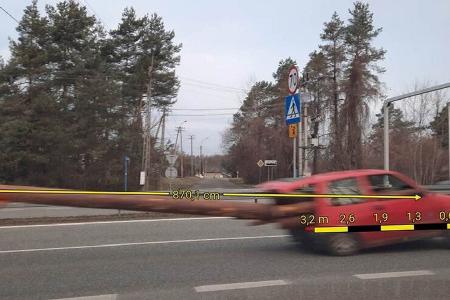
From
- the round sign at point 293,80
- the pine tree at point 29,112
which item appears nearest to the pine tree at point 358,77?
the pine tree at point 29,112

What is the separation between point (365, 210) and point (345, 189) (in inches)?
17.9

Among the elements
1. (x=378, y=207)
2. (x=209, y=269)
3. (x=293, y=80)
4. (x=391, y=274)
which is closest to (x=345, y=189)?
(x=378, y=207)

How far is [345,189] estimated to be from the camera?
816cm

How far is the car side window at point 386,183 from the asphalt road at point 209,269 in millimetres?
1141

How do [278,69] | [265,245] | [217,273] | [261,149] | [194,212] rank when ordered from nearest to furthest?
[194,212] → [217,273] → [265,245] → [261,149] → [278,69]

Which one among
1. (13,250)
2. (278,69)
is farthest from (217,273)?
(278,69)

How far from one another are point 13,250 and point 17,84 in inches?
1298

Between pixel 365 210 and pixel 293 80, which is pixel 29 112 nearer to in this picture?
pixel 293 80

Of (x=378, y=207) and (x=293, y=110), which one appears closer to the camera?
(x=378, y=207)

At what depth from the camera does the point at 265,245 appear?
9.90m

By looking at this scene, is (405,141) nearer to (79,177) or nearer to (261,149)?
(261,149)

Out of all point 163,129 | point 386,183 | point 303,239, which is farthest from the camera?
point 163,129

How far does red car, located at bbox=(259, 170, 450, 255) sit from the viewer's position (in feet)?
26.1

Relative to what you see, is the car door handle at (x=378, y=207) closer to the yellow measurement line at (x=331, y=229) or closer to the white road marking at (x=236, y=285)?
the yellow measurement line at (x=331, y=229)
